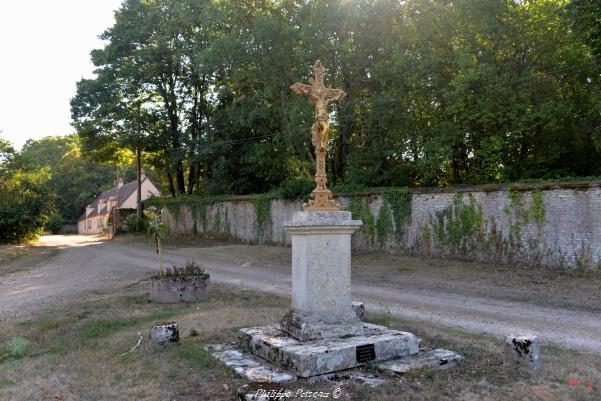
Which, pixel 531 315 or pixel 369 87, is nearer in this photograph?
pixel 531 315

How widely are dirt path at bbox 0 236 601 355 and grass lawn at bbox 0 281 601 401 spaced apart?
1440 mm

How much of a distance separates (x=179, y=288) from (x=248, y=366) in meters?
5.27

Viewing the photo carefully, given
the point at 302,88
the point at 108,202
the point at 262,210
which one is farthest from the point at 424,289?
the point at 108,202

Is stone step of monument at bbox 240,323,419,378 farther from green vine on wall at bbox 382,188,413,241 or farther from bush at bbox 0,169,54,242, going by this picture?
bush at bbox 0,169,54,242

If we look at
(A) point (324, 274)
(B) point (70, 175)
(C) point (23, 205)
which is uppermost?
→ (B) point (70, 175)

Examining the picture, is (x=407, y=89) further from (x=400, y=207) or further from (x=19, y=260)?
(x=19, y=260)

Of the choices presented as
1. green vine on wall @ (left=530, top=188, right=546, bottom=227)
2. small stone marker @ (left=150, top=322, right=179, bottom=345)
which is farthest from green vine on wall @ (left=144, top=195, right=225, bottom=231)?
small stone marker @ (left=150, top=322, right=179, bottom=345)

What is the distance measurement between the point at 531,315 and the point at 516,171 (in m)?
9.23

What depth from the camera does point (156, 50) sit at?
30500mm

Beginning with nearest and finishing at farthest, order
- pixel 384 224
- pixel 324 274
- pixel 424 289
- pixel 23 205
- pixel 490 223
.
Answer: pixel 324 274, pixel 424 289, pixel 490 223, pixel 384 224, pixel 23 205

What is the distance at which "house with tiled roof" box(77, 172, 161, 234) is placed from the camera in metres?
57.7

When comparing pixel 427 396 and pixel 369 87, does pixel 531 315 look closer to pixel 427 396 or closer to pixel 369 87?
pixel 427 396

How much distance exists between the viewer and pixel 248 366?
566 centimetres

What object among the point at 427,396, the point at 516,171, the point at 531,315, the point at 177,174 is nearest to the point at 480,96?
the point at 516,171
